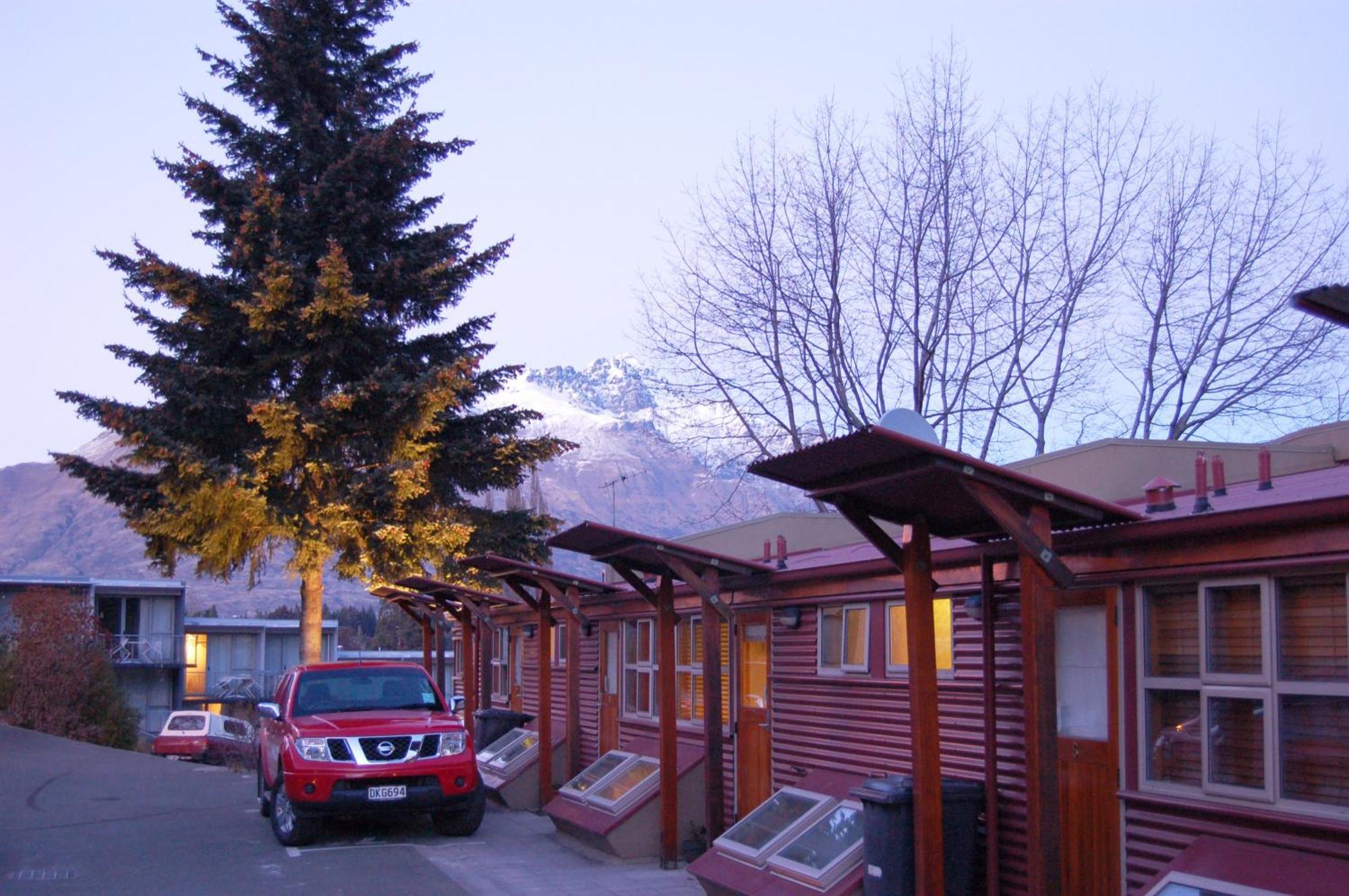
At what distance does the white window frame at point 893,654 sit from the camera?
9281 millimetres

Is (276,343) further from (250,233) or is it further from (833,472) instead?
(833,472)

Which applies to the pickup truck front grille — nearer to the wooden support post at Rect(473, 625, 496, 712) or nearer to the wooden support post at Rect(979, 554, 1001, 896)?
the wooden support post at Rect(979, 554, 1001, 896)

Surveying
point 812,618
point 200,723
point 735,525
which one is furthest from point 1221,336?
point 200,723

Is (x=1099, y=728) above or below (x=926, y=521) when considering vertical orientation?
below

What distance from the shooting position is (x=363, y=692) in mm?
13852

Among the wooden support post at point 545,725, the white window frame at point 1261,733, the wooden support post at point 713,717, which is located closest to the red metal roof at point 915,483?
the white window frame at point 1261,733

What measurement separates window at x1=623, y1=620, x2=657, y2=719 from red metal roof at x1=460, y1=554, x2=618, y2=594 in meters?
0.61

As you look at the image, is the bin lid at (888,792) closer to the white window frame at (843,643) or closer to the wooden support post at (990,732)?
the wooden support post at (990,732)

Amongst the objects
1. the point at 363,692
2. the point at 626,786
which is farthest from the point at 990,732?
the point at 363,692

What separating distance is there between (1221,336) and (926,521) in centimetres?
1649

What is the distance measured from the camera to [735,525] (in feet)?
62.2

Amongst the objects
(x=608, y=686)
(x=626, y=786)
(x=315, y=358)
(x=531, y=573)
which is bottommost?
(x=626, y=786)

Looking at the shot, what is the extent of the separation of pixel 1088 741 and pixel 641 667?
786 centimetres

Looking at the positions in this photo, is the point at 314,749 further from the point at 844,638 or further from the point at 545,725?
the point at 844,638
